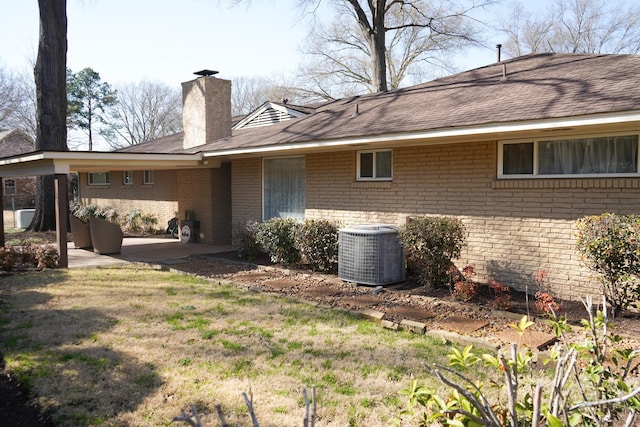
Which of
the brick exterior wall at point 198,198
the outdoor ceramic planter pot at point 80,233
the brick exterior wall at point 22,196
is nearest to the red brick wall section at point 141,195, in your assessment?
the brick exterior wall at point 198,198

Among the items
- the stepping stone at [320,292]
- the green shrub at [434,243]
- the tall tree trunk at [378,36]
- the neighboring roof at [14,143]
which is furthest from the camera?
the neighboring roof at [14,143]

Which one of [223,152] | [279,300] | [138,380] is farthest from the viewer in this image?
[223,152]

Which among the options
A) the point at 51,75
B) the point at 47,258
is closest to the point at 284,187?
the point at 47,258

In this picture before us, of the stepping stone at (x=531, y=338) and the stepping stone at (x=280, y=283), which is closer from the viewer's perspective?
the stepping stone at (x=531, y=338)

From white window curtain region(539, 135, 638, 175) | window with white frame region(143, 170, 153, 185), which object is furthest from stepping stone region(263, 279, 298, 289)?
window with white frame region(143, 170, 153, 185)

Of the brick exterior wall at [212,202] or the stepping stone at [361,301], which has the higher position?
the brick exterior wall at [212,202]

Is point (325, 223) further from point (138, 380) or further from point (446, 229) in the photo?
point (138, 380)

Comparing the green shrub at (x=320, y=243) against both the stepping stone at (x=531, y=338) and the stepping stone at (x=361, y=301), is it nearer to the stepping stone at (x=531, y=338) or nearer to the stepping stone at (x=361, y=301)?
the stepping stone at (x=361, y=301)

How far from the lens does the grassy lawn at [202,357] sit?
4121 millimetres

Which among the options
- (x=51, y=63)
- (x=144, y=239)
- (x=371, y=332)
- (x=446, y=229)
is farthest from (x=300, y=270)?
(x=51, y=63)

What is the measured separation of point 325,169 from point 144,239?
8721 millimetres

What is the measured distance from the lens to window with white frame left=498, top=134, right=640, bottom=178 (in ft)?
22.4

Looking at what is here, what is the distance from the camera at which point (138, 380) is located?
468 centimetres

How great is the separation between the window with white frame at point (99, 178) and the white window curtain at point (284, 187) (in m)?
12.3
